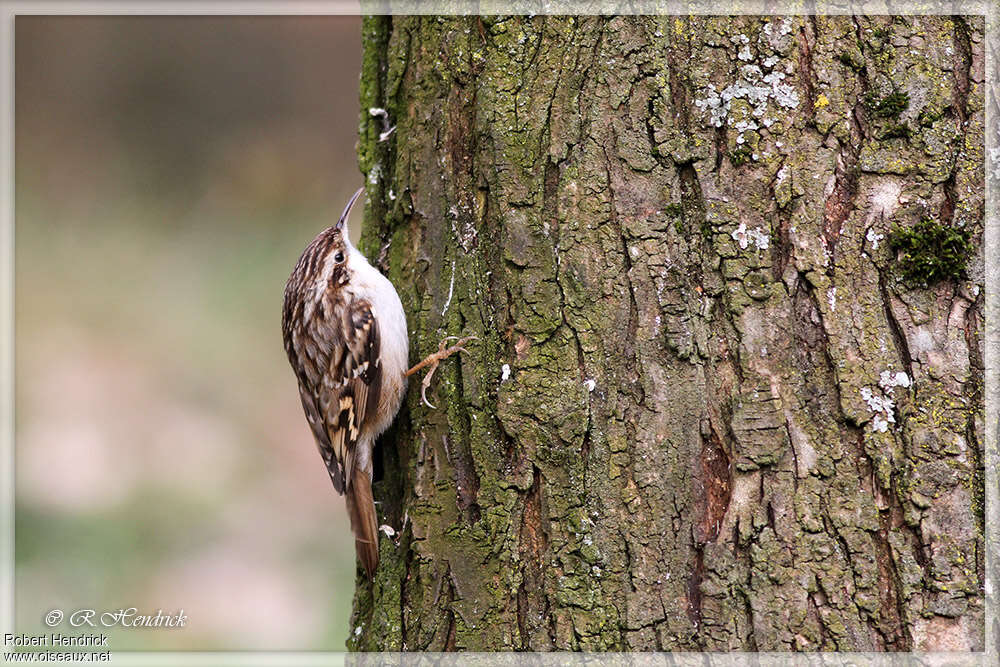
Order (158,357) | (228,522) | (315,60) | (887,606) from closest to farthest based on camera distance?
(887,606) → (228,522) → (158,357) → (315,60)

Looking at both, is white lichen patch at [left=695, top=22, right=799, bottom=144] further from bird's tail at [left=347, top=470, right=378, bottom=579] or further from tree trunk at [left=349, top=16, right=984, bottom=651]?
bird's tail at [left=347, top=470, right=378, bottom=579]

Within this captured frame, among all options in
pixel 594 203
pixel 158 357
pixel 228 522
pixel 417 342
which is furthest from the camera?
pixel 158 357

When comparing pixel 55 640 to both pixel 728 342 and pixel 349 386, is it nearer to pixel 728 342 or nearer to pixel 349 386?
pixel 349 386

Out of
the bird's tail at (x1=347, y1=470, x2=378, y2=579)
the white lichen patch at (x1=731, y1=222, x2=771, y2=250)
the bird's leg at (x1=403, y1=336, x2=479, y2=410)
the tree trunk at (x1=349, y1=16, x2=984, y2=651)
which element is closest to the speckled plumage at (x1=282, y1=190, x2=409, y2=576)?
the bird's tail at (x1=347, y1=470, x2=378, y2=579)

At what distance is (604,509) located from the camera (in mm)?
1793

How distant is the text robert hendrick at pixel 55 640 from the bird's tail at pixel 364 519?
1.10m

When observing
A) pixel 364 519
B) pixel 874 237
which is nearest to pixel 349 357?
pixel 364 519

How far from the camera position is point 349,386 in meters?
2.70

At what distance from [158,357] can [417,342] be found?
3470 mm

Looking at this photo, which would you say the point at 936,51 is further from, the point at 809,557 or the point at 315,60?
the point at 315,60

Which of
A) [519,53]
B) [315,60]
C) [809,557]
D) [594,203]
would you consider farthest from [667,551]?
[315,60]

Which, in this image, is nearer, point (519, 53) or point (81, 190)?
point (519, 53)

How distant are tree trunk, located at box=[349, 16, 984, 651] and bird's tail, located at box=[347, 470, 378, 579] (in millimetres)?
358

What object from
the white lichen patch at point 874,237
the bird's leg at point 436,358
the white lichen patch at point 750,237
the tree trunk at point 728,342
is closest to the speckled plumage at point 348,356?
the bird's leg at point 436,358
